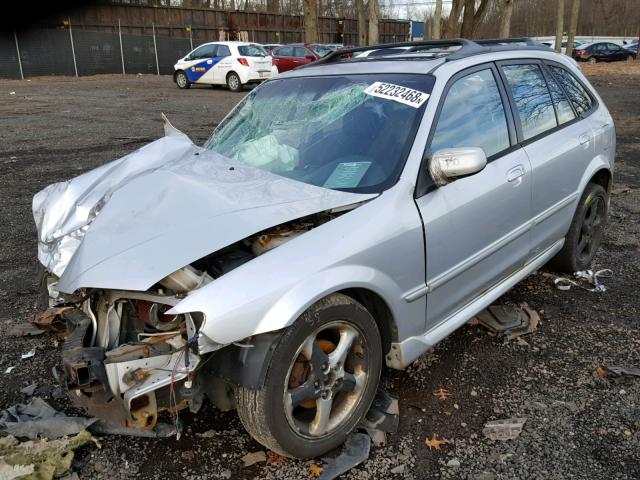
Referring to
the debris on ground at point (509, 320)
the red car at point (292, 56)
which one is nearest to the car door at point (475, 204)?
the debris on ground at point (509, 320)

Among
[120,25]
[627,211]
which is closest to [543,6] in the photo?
[120,25]

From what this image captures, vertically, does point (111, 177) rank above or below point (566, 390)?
above

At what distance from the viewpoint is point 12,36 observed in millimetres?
26453

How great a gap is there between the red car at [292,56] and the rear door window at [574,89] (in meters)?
17.9

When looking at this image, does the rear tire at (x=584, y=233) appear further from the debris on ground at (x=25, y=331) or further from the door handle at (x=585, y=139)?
the debris on ground at (x=25, y=331)

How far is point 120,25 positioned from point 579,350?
32430mm

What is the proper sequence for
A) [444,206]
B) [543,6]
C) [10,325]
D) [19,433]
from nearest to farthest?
[19,433], [444,206], [10,325], [543,6]

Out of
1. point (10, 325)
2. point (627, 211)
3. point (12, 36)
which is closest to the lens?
point (10, 325)

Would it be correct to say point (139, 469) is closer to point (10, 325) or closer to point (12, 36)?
point (10, 325)

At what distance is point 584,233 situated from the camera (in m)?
4.48

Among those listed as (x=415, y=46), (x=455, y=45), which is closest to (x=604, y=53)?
(x=415, y=46)

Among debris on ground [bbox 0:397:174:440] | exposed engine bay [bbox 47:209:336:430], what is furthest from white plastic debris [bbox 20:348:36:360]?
exposed engine bay [bbox 47:209:336:430]

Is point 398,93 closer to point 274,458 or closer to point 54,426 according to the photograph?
point 274,458

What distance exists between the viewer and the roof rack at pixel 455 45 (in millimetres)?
3424
